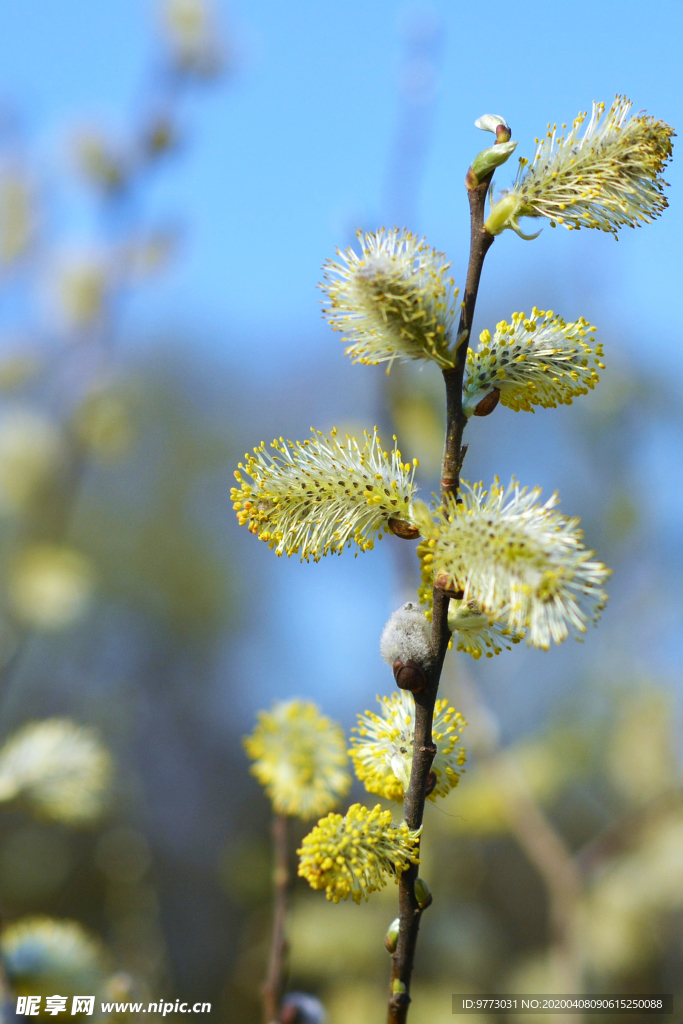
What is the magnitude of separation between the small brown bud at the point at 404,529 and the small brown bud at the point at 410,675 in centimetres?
8

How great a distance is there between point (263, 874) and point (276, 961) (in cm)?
173

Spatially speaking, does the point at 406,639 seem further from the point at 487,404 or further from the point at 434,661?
the point at 487,404

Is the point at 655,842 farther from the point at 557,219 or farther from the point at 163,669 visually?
the point at 163,669

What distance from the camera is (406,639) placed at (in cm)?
47

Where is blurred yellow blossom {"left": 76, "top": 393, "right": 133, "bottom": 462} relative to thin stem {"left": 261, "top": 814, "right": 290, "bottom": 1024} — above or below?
above

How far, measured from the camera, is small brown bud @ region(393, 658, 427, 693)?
0.46 metres

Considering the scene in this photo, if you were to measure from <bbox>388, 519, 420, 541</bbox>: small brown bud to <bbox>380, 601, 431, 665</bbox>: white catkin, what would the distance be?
2.0 inches

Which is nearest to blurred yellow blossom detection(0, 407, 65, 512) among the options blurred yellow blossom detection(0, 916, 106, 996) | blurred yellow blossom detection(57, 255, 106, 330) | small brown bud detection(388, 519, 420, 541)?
blurred yellow blossom detection(57, 255, 106, 330)

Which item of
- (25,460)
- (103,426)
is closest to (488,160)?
(103,426)

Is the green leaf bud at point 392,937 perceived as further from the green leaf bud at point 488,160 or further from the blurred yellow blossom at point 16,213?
the blurred yellow blossom at point 16,213

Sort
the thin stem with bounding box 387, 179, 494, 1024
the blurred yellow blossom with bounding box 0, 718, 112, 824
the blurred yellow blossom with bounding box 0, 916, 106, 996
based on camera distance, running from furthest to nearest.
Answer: the blurred yellow blossom with bounding box 0, 718, 112, 824 < the blurred yellow blossom with bounding box 0, 916, 106, 996 < the thin stem with bounding box 387, 179, 494, 1024

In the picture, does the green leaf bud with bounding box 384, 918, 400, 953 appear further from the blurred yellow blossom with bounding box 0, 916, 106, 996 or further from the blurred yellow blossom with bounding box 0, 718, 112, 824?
the blurred yellow blossom with bounding box 0, 718, 112, 824

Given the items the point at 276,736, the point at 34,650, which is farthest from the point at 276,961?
the point at 34,650

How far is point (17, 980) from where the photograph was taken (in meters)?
0.69
